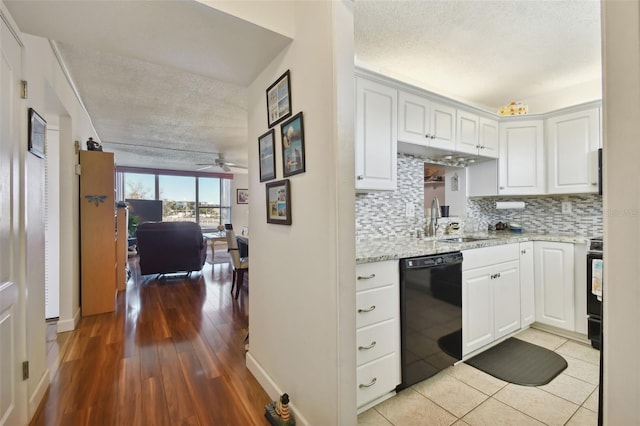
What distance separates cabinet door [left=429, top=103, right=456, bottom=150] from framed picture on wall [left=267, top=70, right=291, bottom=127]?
1388 millimetres

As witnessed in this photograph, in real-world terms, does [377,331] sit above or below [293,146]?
below

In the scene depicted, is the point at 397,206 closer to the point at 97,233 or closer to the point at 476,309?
the point at 476,309

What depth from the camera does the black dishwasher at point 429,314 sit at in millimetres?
1765

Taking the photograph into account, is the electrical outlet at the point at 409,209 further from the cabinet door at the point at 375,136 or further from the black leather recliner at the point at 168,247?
the black leather recliner at the point at 168,247

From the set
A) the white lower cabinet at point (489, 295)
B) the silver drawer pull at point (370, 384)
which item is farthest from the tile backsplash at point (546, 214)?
the silver drawer pull at point (370, 384)

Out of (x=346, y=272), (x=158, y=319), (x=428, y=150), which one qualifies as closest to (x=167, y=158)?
(x=158, y=319)

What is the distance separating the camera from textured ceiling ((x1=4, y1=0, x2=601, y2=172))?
141cm

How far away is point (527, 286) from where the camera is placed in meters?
2.65

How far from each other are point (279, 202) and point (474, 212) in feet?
8.73

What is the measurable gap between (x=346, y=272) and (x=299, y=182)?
0.54 metres

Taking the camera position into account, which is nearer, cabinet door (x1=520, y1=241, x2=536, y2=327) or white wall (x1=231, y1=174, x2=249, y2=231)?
cabinet door (x1=520, y1=241, x2=536, y2=327)

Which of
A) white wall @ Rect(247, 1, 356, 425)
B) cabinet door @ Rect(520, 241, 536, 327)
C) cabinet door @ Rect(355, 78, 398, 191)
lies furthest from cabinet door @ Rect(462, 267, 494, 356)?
white wall @ Rect(247, 1, 356, 425)

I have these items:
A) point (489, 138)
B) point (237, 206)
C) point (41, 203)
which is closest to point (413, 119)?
point (489, 138)

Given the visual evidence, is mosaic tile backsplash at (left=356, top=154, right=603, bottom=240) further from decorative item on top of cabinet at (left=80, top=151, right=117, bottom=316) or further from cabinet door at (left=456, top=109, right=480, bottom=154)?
decorative item on top of cabinet at (left=80, top=151, right=117, bottom=316)
